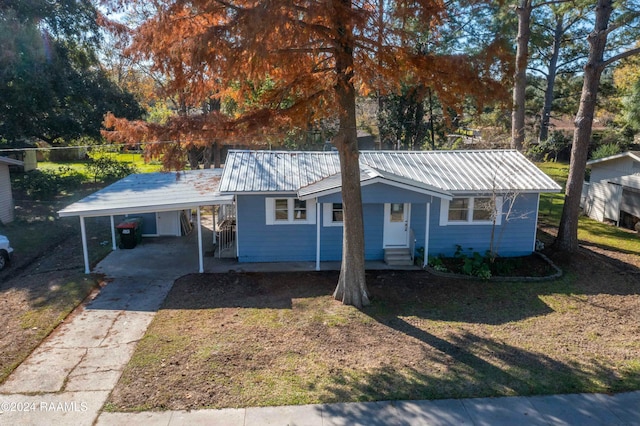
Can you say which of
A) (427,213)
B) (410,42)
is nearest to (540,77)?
(427,213)

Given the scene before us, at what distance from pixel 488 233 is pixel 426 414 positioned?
8925 millimetres

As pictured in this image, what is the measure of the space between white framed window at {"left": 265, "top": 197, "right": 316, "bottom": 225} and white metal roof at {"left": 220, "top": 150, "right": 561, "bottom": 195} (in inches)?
22.3

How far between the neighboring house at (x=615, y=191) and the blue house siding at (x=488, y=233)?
6.57 meters

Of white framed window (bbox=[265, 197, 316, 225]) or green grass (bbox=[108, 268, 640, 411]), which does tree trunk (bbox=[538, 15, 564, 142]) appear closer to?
green grass (bbox=[108, 268, 640, 411])

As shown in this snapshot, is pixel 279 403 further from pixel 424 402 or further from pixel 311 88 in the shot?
pixel 311 88

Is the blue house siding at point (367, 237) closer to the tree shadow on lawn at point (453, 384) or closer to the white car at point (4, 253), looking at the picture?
the tree shadow on lawn at point (453, 384)

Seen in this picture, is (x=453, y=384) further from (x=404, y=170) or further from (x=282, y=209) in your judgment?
(x=404, y=170)

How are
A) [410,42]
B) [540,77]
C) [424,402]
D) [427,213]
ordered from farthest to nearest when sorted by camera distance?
1. [540,77]
2. [427,213]
3. [410,42]
4. [424,402]

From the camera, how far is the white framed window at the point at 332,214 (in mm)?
13594

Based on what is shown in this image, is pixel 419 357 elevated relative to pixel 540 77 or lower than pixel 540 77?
lower

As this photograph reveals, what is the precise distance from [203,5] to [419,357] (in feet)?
23.5

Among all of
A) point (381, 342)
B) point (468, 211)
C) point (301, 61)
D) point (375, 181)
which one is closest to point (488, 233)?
point (468, 211)

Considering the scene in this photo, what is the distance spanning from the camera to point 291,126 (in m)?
9.82

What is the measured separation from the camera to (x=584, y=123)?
14.1 metres
